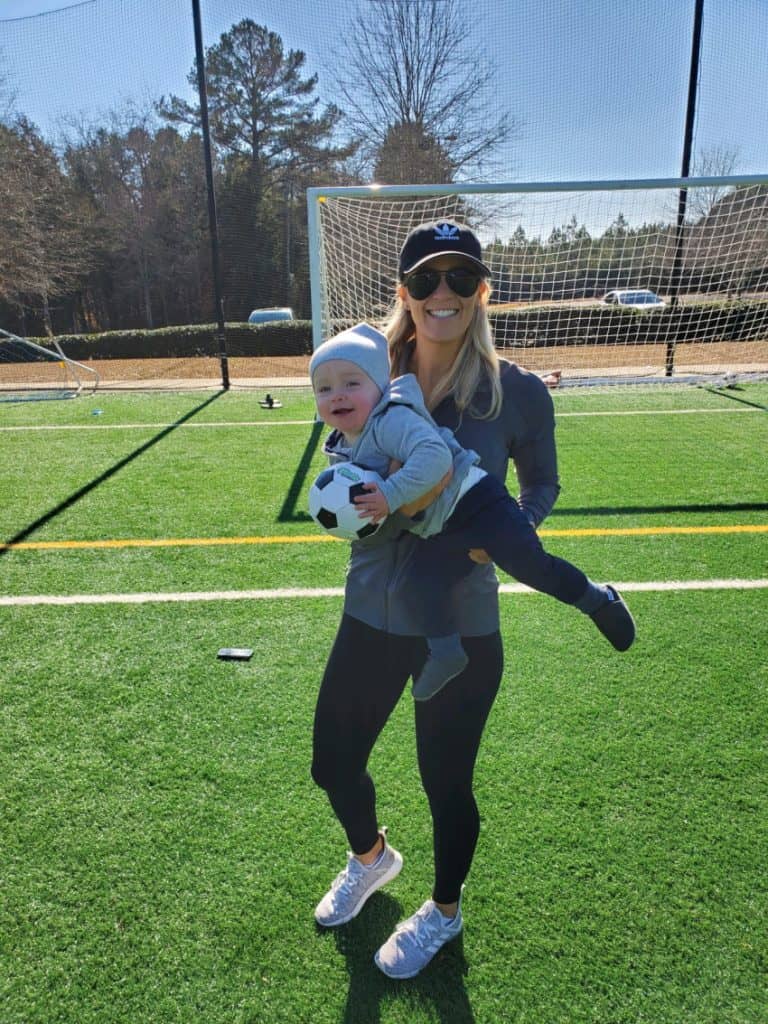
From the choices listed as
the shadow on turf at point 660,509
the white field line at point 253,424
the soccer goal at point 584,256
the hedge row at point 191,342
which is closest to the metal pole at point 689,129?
the soccer goal at point 584,256

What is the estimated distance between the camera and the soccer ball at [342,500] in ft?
4.78

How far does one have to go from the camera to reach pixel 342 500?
1.46 metres

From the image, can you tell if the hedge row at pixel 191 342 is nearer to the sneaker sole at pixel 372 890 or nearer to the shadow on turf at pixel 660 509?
the shadow on turf at pixel 660 509

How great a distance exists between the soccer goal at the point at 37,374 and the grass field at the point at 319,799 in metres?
8.47

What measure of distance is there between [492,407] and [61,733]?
2.44 metres

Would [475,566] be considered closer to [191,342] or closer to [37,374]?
[37,374]

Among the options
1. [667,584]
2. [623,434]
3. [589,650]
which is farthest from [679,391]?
[589,650]

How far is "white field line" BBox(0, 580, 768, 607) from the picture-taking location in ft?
13.6

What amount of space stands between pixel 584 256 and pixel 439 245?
8652 millimetres

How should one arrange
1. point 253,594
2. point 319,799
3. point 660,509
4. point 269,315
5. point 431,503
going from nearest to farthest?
1. point 431,503
2. point 319,799
3. point 253,594
4. point 660,509
5. point 269,315

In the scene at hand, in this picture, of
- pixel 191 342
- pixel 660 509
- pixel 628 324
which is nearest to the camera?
pixel 660 509

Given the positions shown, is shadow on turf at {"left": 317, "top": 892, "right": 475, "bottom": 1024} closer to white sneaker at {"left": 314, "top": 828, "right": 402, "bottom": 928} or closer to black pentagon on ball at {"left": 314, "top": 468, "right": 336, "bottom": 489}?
white sneaker at {"left": 314, "top": 828, "right": 402, "bottom": 928}

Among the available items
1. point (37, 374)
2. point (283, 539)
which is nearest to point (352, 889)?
point (283, 539)

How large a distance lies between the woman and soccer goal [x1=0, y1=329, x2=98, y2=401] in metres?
11.1
